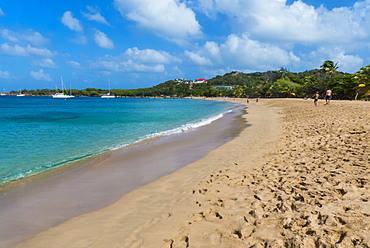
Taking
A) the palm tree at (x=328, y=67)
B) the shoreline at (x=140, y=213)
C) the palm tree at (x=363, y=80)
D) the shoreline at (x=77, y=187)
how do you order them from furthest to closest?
the palm tree at (x=328, y=67) → the palm tree at (x=363, y=80) → the shoreline at (x=77, y=187) → the shoreline at (x=140, y=213)

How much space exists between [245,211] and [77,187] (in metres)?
4.73

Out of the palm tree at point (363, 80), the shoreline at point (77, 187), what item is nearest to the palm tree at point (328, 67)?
the palm tree at point (363, 80)

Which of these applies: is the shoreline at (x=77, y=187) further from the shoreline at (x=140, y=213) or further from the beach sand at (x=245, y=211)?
the beach sand at (x=245, y=211)

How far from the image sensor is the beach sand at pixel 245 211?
304 cm

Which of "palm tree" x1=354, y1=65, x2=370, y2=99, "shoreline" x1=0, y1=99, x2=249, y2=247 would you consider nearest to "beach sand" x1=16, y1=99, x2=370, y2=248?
"shoreline" x1=0, y1=99, x2=249, y2=247

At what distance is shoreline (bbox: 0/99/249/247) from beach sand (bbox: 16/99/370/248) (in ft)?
1.46

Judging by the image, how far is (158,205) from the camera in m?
4.72

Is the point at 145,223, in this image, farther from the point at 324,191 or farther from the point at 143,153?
the point at 143,153

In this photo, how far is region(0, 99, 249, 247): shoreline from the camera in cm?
444

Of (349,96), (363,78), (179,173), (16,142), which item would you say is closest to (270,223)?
(179,173)

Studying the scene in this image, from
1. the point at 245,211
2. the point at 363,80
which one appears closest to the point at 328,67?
the point at 363,80

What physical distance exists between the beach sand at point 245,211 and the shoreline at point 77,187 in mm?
445

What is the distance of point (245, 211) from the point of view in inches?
153

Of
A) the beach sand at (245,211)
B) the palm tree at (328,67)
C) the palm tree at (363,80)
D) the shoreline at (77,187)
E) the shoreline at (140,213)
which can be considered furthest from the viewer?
the palm tree at (328,67)
